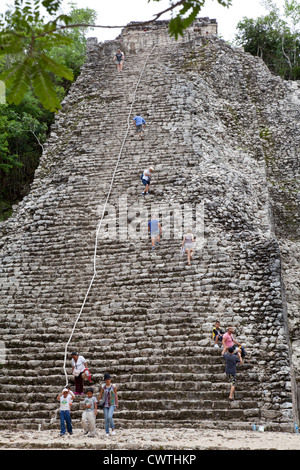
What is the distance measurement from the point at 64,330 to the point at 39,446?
11.2 ft

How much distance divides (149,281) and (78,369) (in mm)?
2705

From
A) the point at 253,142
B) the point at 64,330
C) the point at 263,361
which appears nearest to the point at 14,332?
the point at 64,330

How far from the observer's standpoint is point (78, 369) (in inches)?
296

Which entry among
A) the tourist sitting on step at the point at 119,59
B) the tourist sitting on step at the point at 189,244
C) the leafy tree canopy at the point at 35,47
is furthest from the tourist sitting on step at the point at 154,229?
the tourist sitting on step at the point at 119,59

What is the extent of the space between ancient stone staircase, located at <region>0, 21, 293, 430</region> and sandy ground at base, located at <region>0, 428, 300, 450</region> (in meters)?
0.43

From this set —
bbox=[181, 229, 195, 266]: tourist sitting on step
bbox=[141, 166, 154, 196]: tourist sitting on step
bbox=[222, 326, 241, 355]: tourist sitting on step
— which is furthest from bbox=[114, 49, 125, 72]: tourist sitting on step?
bbox=[222, 326, 241, 355]: tourist sitting on step

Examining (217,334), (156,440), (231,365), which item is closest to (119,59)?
(217,334)

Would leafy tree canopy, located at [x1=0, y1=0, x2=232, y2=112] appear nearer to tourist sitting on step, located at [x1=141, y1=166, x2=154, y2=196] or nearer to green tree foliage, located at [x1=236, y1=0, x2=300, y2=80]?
tourist sitting on step, located at [x1=141, y1=166, x2=154, y2=196]

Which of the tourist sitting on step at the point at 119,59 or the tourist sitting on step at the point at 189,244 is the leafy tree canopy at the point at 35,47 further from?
the tourist sitting on step at the point at 119,59

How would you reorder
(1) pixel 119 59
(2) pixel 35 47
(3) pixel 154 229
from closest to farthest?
(2) pixel 35 47
(3) pixel 154 229
(1) pixel 119 59

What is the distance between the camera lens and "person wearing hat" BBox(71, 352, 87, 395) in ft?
24.7

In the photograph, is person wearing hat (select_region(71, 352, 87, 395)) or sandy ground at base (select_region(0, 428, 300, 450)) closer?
sandy ground at base (select_region(0, 428, 300, 450))

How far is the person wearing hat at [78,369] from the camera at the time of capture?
7.52 metres

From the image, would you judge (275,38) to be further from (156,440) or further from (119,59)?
(156,440)
